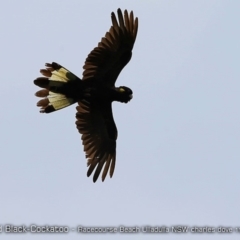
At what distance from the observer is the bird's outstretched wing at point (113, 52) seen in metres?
19.4

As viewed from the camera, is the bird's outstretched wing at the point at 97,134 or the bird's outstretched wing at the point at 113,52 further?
the bird's outstretched wing at the point at 97,134

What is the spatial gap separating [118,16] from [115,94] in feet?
5.50

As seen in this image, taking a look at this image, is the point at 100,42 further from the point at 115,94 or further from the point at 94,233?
Result: the point at 94,233

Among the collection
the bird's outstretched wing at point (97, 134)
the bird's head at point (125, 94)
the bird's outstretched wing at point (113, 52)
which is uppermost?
the bird's outstretched wing at point (113, 52)

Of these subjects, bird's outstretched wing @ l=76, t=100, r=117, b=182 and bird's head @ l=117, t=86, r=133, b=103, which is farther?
bird's outstretched wing @ l=76, t=100, r=117, b=182

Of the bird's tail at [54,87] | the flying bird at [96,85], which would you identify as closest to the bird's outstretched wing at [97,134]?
the flying bird at [96,85]

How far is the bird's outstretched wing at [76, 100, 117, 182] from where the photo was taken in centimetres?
2041

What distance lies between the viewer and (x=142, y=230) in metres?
18.1

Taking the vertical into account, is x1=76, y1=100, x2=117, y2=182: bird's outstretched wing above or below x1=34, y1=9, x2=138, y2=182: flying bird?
below

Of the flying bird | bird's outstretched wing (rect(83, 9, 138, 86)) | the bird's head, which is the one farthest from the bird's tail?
the bird's head

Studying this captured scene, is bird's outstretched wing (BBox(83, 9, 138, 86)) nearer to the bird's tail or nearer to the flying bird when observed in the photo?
the flying bird

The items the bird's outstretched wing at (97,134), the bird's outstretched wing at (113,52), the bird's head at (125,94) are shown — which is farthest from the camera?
the bird's outstretched wing at (97,134)

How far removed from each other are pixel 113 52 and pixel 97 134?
7.25 feet

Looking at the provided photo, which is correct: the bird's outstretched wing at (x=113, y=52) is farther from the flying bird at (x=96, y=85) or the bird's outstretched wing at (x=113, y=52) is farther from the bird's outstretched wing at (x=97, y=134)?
the bird's outstretched wing at (x=97, y=134)
